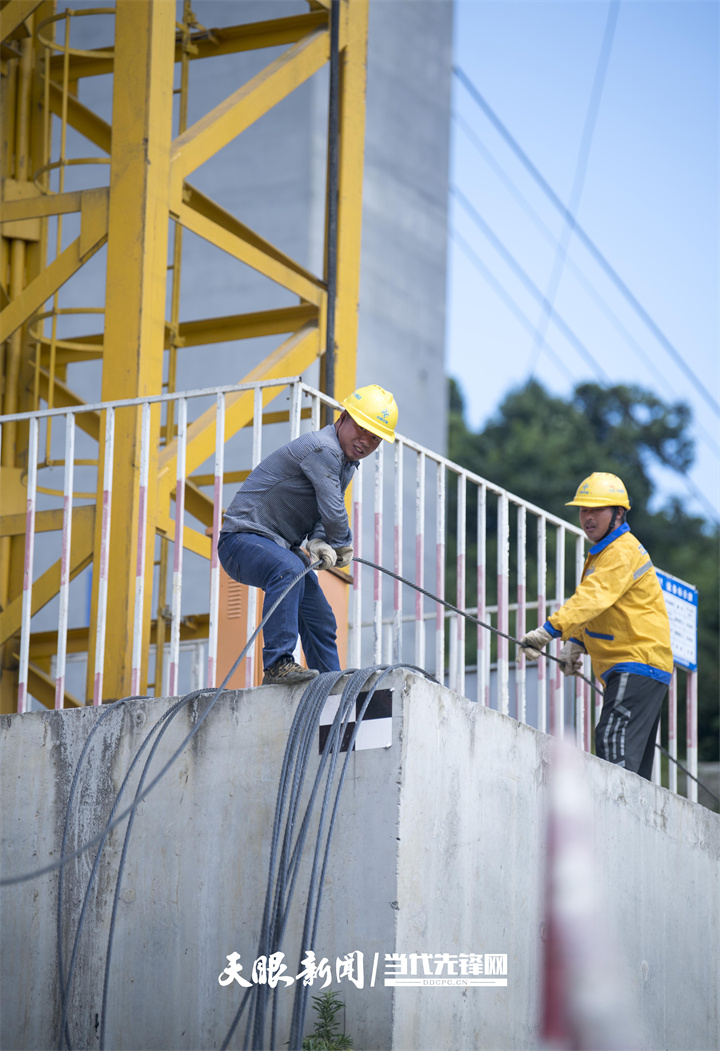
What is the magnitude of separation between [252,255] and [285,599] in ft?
10.5

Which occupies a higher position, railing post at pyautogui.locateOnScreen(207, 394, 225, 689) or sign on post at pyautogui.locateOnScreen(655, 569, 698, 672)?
sign on post at pyautogui.locateOnScreen(655, 569, 698, 672)

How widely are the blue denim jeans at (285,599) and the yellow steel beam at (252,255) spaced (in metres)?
2.34

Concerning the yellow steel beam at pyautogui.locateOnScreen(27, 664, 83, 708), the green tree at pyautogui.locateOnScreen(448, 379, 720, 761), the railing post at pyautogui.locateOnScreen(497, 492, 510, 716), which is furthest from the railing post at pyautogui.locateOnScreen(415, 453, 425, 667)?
the green tree at pyautogui.locateOnScreen(448, 379, 720, 761)

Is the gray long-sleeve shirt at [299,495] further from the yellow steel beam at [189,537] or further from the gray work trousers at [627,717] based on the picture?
the gray work trousers at [627,717]

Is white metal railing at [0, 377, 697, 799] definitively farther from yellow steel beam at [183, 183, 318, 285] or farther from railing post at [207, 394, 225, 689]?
yellow steel beam at [183, 183, 318, 285]

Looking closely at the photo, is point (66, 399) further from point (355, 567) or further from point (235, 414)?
point (355, 567)

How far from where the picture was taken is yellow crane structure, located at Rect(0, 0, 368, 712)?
Answer: 729cm

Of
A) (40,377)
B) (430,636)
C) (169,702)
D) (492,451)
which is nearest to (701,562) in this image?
(492,451)

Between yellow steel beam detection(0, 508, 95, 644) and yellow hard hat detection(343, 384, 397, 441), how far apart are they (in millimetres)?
1969

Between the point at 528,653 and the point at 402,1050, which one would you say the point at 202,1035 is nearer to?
the point at 402,1050

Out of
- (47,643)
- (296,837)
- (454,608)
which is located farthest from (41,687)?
(296,837)

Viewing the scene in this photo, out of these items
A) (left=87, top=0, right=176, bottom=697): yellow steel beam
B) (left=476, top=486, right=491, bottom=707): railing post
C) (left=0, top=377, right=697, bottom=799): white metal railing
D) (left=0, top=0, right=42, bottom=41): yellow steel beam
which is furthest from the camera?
(left=0, top=0, right=42, bottom=41): yellow steel beam

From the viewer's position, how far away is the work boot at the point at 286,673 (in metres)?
5.51

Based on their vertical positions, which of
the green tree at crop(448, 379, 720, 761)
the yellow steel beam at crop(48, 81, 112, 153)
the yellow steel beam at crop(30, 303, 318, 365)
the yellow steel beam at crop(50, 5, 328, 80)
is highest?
the green tree at crop(448, 379, 720, 761)
